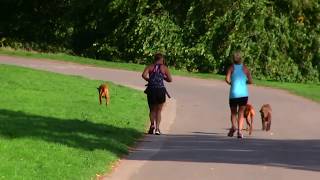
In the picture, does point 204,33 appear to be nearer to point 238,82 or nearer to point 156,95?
point 156,95

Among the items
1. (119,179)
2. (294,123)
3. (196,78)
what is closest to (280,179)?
(119,179)

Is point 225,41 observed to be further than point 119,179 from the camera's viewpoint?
Yes

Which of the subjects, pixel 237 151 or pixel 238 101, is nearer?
pixel 237 151

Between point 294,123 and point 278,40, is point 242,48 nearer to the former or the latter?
point 278,40

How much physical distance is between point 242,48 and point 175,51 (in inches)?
148

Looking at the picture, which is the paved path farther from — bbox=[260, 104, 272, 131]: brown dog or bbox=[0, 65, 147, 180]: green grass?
bbox=[0, 65, 147, 180]: green grass

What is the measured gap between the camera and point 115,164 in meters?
11.0

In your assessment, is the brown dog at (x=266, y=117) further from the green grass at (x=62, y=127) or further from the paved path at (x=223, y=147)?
the green grass at (x=62, y=127)

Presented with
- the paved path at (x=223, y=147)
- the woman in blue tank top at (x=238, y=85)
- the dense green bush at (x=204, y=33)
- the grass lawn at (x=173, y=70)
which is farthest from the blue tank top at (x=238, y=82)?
the dense green bush at (x=204, y=33)

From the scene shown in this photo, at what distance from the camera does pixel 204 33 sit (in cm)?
3644

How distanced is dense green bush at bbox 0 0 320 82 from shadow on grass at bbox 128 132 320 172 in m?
20.1

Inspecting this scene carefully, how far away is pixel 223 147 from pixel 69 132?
8.89ft

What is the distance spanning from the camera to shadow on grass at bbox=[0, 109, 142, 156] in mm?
12305

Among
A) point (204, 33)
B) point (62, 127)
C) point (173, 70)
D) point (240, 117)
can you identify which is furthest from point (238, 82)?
point (204, 33)
